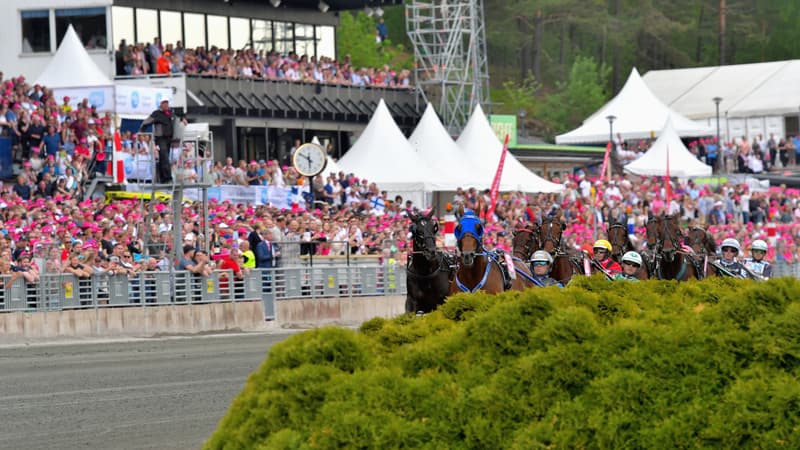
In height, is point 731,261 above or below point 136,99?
below

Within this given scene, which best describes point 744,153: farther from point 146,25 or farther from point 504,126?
point 146,25

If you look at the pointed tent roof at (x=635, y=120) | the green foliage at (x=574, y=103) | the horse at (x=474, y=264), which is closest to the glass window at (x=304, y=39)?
the pointed tent roof at (x=635, y=120)

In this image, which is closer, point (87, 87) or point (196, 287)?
point (196, 287)

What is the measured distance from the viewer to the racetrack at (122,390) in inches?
471

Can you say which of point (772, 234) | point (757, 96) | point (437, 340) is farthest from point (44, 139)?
point (757, 96)

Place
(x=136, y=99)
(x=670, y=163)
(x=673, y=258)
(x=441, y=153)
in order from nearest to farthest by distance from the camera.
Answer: (x=673, y=258)
(x=136, y=99)
(x=441, y=153)
(x=670, y=163)

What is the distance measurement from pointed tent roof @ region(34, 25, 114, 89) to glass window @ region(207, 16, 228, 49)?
1193 cm

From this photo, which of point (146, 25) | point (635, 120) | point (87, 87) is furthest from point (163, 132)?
point (635, 120)

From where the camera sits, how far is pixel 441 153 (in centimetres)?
3794

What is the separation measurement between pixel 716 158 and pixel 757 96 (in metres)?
7.02

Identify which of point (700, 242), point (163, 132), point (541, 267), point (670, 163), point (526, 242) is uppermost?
point (163, 132)

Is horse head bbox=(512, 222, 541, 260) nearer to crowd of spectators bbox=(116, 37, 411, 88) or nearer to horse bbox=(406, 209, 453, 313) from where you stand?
horse bbox=(406, 209, 453, 313)

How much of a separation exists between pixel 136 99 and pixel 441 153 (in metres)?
9.29

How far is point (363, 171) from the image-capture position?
35875 millimetres
